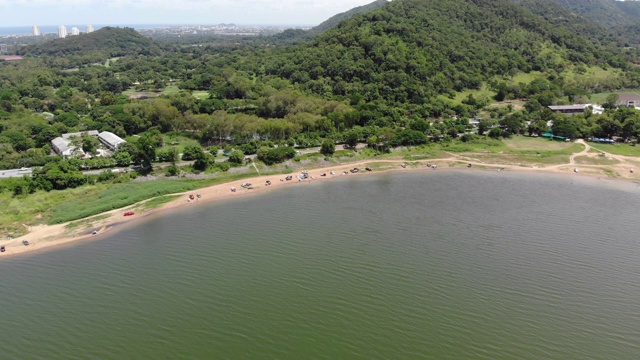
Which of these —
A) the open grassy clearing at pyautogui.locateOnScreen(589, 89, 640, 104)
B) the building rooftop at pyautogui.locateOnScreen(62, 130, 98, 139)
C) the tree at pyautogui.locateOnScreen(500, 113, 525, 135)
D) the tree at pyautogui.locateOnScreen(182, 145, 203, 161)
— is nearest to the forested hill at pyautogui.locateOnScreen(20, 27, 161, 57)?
the building rooftop at pyautogui.locateOnScreen(62, 130, 98, 139)

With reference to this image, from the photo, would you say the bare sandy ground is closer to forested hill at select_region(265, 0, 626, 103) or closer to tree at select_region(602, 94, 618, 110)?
tree at select_region(602, 94, 618, 110)

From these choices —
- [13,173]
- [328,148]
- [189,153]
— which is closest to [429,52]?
[328,148]

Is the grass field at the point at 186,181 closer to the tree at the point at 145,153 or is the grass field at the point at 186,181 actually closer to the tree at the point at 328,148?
the tree at the point at 328,148

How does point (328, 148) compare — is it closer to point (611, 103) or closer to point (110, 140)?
point (110, 140)

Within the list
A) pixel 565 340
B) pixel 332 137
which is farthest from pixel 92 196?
pixel 565 340

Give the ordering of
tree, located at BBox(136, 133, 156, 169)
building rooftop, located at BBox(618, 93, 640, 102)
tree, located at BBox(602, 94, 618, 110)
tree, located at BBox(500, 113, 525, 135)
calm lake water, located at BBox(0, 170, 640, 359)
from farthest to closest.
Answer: building rooftop, located at BBox(618, 93, 640, 102), tree, located at BBox(602, 94, 618, 110), tree, located at BBox(500, 113, 525, 135), tree, located at BBox(136, 133, 156, 169), calm lake water, located at BBox(0, 170, 640, 359)

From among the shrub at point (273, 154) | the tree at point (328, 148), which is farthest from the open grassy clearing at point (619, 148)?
the shrub at point (273, 154)
